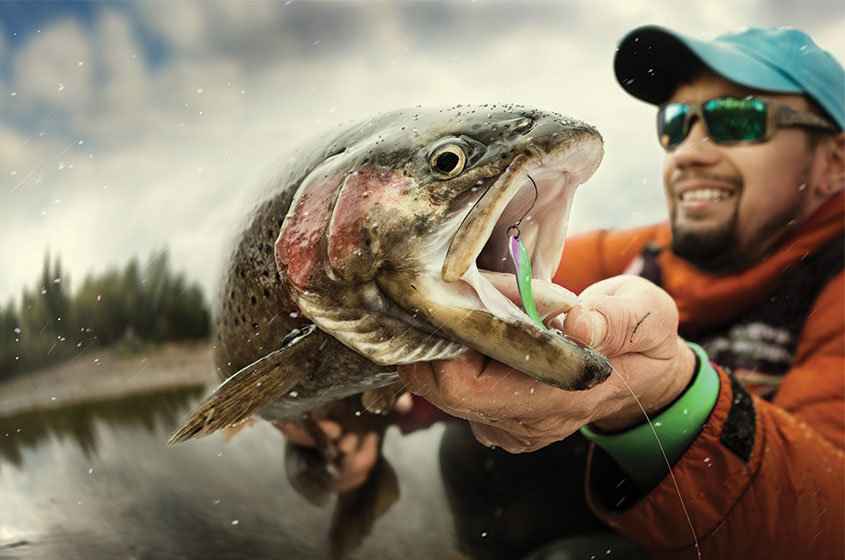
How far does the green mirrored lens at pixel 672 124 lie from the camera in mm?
470

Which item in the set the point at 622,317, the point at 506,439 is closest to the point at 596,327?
the point at 622,317

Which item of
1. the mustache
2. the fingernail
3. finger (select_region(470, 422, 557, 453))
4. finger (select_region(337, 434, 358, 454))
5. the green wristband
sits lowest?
the green wristband

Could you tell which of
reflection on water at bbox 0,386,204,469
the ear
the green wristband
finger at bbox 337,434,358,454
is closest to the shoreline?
reflection on water at bbox 0,386,204,469

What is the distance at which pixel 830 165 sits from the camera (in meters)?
0.56

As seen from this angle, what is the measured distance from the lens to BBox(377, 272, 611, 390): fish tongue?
294 millimetres

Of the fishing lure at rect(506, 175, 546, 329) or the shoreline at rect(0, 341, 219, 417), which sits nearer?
the fishing lure at rect(506, 175, 546, 329)

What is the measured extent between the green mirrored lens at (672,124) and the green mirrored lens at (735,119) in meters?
0.02

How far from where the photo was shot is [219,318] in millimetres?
426

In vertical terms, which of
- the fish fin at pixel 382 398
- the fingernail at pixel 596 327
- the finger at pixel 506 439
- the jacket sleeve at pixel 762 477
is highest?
the fingernail at pixel 596 327

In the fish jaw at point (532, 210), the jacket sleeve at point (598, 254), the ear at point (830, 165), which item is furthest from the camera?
the ear at point (830, 165)

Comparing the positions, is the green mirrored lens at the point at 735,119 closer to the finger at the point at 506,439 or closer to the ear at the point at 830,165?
the ear at the point at 830,165

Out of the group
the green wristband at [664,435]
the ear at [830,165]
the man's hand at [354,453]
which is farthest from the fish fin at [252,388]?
the ear at [830,165]

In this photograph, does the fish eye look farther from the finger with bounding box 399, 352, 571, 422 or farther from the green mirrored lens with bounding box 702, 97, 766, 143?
the green mirrored lens with bounding box 702, 97, 766, 143

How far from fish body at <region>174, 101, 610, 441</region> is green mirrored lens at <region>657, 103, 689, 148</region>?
176 millimetres
